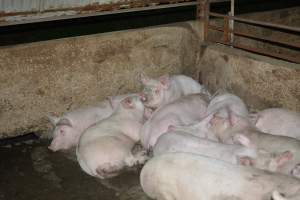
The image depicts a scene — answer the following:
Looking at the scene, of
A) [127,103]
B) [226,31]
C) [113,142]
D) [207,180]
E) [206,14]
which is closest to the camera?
[207,180]

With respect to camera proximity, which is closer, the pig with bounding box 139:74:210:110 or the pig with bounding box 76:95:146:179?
the pig with bounding box 76:95:146:179

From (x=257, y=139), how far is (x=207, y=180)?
3.51ft

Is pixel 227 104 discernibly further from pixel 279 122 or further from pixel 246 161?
pixel 246 161

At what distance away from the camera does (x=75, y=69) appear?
18.9 ft

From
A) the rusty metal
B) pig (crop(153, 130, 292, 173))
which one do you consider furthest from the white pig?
the rusty metal

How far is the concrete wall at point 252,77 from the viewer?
17.5 ft

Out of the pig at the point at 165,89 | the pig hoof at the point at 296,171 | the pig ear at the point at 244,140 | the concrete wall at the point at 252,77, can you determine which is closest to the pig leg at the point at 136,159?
the pig at the point at 165,89

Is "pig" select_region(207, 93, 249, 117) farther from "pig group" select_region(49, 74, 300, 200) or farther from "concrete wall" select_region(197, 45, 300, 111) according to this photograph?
"concrete wall" select_region(197, 45, 300, 111)

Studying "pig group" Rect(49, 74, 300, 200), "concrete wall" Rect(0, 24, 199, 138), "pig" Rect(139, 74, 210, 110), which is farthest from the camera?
"pig" Rect(139, 74, 210, 110)

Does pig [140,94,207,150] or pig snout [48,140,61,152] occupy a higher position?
pig [140,94,207,150]

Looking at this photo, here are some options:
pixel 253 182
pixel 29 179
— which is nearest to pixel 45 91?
pixel 29 179

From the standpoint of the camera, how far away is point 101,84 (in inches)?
236

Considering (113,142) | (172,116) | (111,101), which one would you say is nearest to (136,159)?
(113,142)

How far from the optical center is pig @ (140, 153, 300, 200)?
353cm
